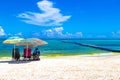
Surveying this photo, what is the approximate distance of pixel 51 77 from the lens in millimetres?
12719

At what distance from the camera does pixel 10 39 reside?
20.2 metres

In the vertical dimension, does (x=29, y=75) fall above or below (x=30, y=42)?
below

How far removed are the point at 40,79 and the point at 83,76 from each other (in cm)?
200

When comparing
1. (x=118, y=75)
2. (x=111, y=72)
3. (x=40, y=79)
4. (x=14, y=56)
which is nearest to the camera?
(x=40, y=79)

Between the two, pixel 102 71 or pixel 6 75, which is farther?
pixel 102 71

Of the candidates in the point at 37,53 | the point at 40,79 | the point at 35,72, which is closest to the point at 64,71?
the point at 35,72

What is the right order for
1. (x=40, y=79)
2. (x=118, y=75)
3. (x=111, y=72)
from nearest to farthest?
(x=40, y=79) → (x=118, y=75) → (x=111, y=72)

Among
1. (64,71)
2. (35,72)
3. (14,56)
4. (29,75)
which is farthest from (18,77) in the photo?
(14,56)

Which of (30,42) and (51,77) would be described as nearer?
(51,77)

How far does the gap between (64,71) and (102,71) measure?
6.16 ft

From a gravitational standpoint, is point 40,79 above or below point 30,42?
below

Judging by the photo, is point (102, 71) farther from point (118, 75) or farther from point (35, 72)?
point (35, 72)

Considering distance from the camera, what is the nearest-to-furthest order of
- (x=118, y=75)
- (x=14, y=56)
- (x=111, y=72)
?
(x=118, y=75), (x=111, y=72), (x=14, y=56)

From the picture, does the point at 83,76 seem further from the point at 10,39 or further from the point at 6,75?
the point at 10,39
